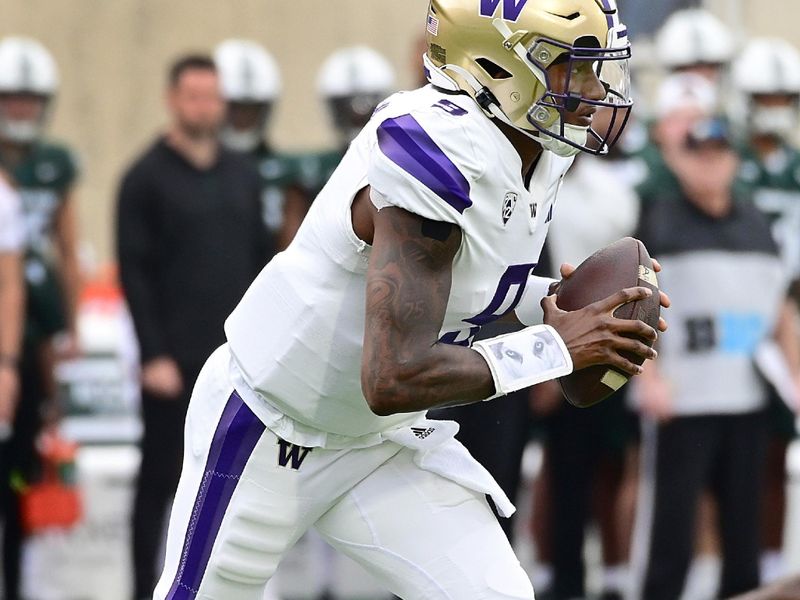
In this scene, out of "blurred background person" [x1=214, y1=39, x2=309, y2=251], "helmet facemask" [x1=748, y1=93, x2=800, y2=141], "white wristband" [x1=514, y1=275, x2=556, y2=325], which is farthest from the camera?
"helmet facemask" [x1=748, y1=93, x2=800, y2=141]

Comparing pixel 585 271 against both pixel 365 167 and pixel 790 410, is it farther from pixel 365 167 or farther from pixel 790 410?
pixel 790 410

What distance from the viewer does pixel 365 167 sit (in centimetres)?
315

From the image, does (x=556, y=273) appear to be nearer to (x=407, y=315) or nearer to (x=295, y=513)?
(x=295, y=513)

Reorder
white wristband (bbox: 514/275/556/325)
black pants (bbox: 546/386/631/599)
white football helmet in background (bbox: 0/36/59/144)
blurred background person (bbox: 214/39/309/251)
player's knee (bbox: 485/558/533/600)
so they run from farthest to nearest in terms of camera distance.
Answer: white football helmet in background (bbox: 0/36/59/144) → blurred background person (bbox: 214/39/309/251) → black pants (bbox: 546/386/631/599) → white wristband (bbox: 514/275/556/325) → player's knee (bbox: 485/558/533/600)

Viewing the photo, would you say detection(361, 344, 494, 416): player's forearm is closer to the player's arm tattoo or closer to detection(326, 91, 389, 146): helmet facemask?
the player's arm tattoo

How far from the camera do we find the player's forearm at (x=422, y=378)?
2965 millimetres

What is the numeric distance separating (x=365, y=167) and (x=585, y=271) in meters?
0.48

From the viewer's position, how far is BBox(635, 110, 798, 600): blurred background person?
565 centimetres

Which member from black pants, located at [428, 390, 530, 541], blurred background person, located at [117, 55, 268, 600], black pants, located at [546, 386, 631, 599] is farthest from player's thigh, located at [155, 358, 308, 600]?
black pants, located at [546, 386, 631, 599]

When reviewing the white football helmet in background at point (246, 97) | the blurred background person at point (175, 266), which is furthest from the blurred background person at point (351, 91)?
the blurred background person at point (175, 266)

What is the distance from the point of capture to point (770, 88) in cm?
681

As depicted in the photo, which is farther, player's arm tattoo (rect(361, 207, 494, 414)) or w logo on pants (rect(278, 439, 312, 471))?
Answer: w logo on pants (rect(278, 439, 312, 471))

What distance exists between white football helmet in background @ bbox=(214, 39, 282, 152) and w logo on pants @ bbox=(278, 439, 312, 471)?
349 cm

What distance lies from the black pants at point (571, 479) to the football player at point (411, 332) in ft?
8.97
